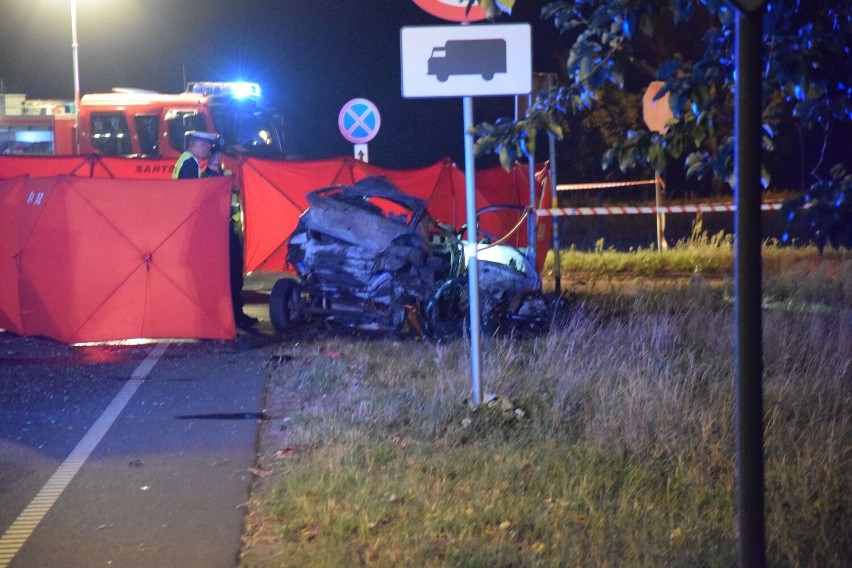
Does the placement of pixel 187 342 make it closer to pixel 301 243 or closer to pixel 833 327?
pixel 301 243

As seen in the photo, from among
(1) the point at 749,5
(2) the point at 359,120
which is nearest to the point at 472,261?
(1) the point at 749,5

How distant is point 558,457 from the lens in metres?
6.15

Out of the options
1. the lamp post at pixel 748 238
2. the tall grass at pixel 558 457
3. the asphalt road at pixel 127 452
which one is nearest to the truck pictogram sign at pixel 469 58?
the tall grass at pixel 558 457

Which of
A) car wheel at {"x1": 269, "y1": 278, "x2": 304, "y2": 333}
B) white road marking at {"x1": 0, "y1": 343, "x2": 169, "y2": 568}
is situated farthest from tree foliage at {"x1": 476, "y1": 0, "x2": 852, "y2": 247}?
car wheel at {"x1": 269, "y1": 278, "x2": 304, "y2": 333}

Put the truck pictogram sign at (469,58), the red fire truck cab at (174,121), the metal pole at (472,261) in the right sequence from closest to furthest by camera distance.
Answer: the truck pictogram sign at (469,58) → the metal pole at (472,261) → the red fire truck cab at (174,121)

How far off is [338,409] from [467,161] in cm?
205

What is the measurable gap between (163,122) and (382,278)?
12.2 m

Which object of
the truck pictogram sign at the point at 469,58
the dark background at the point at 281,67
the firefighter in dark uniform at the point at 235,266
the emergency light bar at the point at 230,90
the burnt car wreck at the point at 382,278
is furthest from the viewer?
the dark background at the point at 281,67

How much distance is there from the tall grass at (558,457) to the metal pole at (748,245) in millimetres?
1248

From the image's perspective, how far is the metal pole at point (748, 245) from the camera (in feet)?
11.6

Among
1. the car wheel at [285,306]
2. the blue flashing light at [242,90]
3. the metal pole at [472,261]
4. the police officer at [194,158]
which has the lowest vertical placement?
the car wheel at [285,306]

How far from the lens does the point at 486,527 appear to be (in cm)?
521

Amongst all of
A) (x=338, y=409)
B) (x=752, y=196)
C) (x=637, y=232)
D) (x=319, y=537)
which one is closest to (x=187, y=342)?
(x=338, y=409)

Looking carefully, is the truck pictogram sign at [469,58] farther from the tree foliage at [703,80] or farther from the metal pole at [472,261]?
the tree foliage at [703,80]
